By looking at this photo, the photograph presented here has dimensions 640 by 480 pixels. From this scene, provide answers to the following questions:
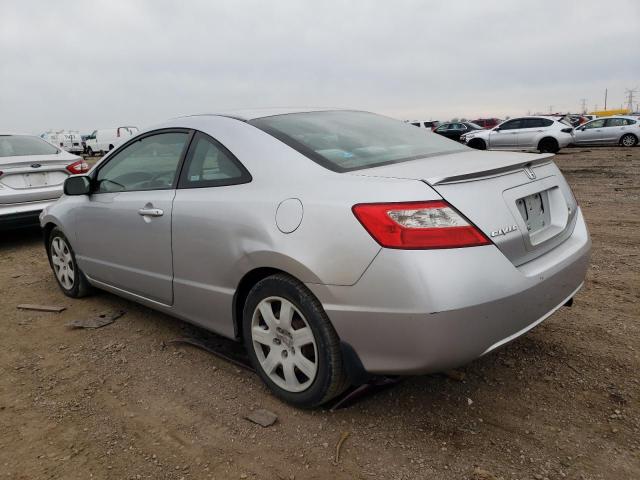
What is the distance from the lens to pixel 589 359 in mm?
3006

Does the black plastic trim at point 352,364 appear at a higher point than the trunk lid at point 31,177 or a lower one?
lower

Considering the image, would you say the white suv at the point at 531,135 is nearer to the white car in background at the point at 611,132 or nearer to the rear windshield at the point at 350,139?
the white car in background at the point at 611,132

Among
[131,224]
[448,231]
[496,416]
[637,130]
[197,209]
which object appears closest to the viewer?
[448,231]

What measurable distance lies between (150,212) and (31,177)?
14.1 ft

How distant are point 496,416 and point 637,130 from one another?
22.8 meters

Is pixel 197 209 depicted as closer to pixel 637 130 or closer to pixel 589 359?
pixel 589 359

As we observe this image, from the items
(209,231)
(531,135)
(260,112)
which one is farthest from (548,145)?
(209,231)

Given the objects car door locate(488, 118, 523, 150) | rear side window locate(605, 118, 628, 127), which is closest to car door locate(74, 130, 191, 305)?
car door locate(488, 118, 523, 150)

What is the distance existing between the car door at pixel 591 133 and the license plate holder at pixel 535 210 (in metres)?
22.0

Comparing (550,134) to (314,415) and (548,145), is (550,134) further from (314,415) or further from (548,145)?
(314,415)

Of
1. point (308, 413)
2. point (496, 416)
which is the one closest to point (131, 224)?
point (308, 413)

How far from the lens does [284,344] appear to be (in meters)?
2.57

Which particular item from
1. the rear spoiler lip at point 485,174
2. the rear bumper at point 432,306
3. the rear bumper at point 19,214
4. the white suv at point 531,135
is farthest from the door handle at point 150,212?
the white suv at point 531,135

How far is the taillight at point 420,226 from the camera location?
2061 mm
